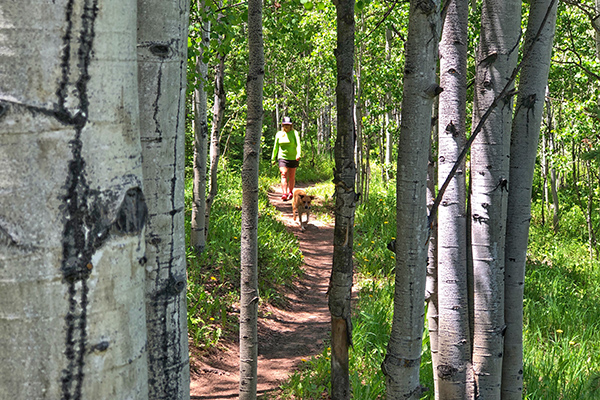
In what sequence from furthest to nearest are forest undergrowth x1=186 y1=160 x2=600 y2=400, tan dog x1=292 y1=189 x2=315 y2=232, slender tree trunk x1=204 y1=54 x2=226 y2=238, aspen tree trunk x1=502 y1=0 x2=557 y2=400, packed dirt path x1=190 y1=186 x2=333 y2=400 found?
tan dog x1=292 y1=189 x2=315 y2=232, slender tree trunk x1=204 y1=54 x2=226 y2=238, packed dirt path x1=190 y1=186 x2=333 y2=400, forest undergrowth x1=186 y1=160 x2=600 y2=400, aspen tree trunk x1=502 y1=0 x2=557 y2=400

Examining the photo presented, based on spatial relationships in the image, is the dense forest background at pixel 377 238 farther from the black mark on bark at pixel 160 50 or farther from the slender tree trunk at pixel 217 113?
the black mark on bark at pixel 160 50

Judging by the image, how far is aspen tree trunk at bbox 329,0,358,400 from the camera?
2.09 meters

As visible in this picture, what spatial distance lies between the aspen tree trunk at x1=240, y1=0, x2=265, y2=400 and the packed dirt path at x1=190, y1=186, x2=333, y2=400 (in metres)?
0.93

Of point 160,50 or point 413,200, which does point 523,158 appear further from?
point 160,50

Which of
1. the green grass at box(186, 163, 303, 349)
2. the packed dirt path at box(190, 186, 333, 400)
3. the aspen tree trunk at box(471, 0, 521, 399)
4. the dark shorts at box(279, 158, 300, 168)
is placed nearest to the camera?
the aspen tree trunk at box(471, 0, 521, 399)

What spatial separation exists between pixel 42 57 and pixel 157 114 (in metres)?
0.46

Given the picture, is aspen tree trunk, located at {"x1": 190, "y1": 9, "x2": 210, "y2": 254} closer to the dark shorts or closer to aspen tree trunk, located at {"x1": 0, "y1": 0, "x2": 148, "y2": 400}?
the dark shorts

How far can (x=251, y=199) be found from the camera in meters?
3.56

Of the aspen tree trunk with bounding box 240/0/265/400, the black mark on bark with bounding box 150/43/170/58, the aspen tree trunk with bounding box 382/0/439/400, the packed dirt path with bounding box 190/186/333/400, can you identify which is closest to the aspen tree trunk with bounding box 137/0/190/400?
the black mark on bark with bounding box 150/43/170/58

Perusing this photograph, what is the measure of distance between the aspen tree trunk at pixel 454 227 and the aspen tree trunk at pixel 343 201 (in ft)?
1.25

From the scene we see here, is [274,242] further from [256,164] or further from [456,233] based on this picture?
[456,233]

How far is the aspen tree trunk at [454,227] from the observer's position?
206cm

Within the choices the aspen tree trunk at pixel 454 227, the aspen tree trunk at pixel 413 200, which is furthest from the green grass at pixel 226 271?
the aspen tree trunk at pixel 413 200

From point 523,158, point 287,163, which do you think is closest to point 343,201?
point 523,158
